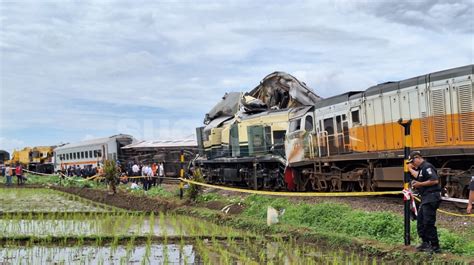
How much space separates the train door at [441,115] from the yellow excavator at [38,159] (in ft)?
196

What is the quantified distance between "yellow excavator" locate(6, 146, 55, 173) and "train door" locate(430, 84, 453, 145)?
59847 mm

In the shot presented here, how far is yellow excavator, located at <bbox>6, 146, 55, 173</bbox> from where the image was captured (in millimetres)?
68650

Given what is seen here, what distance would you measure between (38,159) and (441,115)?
6130cm

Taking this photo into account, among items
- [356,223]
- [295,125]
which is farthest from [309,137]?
[356,223]

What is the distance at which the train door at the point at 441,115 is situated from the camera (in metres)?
14.6

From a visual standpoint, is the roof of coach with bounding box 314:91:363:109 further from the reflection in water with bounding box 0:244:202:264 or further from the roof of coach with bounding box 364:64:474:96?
the reflection in water with bounding box 0:244:202:264

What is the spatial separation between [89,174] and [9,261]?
36.8 m

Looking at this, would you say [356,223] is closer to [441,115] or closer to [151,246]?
[151,246]

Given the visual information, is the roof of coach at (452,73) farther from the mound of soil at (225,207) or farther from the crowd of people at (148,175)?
the crowd of people at (148,175)

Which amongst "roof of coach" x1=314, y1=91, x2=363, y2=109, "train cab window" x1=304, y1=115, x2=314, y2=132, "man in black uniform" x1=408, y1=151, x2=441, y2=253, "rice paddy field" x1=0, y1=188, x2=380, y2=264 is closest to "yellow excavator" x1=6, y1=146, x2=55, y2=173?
"train cab window" x1=304, y1=115, x2=314, y2=132

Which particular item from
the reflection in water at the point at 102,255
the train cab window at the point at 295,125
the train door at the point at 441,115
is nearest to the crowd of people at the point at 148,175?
the train cab window at the point at 295,125

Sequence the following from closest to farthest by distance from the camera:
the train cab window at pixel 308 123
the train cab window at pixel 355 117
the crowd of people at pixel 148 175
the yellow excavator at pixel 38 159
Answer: the train cab window at pixel 355 117
the train cab window at pixel 308 123
the crowd of people at pixel 148 175
the yellow excavator at pixel 38 159

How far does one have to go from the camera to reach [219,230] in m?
13.6

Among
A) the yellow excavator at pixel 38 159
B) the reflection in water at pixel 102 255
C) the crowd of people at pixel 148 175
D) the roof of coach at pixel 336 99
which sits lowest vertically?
the reflection in water at pixel 102 255
